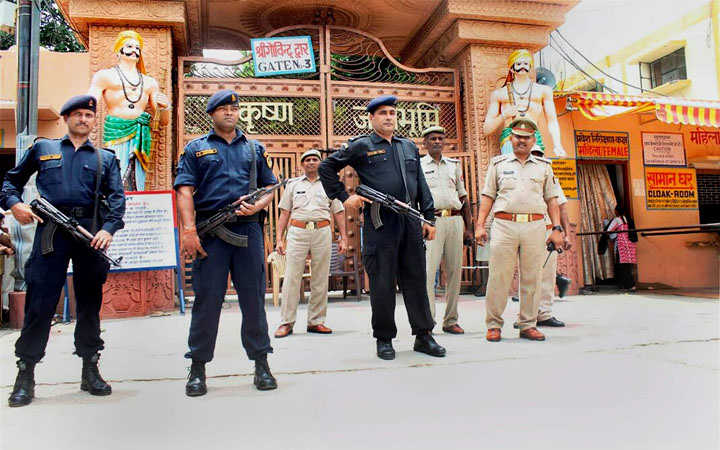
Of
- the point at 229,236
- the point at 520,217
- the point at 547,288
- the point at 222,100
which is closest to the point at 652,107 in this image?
the point at 547,288

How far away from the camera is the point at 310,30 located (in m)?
8.38

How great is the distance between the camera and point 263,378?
283 cm

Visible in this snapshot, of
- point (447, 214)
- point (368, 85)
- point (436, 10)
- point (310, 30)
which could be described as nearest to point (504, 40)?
point (436, 10)

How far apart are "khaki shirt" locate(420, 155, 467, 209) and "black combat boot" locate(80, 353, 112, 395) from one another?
3.21 meters

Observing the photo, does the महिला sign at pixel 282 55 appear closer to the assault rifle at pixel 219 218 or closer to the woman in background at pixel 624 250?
the assault rifle at pixel 219 218

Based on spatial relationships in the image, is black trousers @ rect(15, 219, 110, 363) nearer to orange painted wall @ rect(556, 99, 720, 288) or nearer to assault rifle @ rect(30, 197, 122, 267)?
assault rifle @ rect(30, 197, 122, 267)

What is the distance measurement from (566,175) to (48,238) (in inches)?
303

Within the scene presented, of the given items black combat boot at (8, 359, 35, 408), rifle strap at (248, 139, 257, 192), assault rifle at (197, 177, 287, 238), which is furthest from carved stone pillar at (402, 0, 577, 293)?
black combat boot at (8, 359, 35, 408)

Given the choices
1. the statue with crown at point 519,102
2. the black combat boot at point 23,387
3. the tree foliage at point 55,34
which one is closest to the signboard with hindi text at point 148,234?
the black combat boot at point 23,387

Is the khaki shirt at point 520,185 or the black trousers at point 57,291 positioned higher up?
the khaki shirt at point 520,185

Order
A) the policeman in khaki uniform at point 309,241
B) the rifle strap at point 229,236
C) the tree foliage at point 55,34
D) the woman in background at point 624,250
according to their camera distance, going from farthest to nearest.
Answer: the tree foliage at point 55,34
the woman in background at point 624,250
the policeman in khaki uniform at point 309,241
the rifle strap at point 229,236

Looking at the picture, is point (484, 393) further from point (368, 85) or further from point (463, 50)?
point (463, 50)

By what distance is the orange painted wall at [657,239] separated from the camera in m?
9.12

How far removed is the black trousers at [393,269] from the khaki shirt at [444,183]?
1.19 meters
